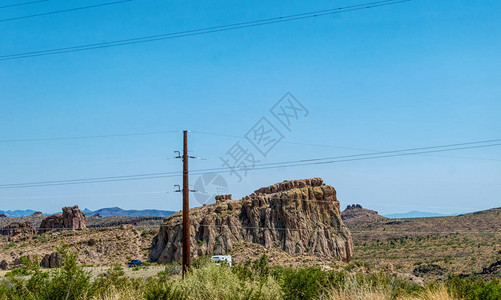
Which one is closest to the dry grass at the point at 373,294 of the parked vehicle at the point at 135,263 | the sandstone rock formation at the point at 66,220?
the parked vehicle at the point at 135,263

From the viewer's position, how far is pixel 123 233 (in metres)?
76.6

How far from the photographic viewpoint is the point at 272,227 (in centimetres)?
6575

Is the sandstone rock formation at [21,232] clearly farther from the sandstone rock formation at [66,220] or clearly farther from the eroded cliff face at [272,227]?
the eroded cliff face at [272,227]

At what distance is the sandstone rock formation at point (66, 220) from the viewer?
9956 cm

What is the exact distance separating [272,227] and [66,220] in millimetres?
53783

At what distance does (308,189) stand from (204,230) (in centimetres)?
1573

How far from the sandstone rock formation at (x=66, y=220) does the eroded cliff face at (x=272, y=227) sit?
37816mm

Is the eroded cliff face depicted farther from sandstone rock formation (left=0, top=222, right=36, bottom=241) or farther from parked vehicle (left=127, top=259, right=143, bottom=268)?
sandstone rock formation (left=0, top=222, right=36, bottom=241)

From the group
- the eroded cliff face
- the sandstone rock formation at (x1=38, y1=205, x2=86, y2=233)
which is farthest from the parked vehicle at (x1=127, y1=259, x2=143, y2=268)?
the sandstone rock formation at (x1=38, y1=205, x2=86, y2=233)

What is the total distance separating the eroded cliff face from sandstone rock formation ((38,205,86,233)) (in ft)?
124

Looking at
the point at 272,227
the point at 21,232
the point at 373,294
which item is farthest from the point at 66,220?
the point at 373,294

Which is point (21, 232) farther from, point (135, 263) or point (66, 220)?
point (135, 263)

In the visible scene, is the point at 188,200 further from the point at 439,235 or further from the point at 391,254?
the point at 439,235

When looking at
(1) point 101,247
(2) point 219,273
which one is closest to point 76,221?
(1) point 101,247
